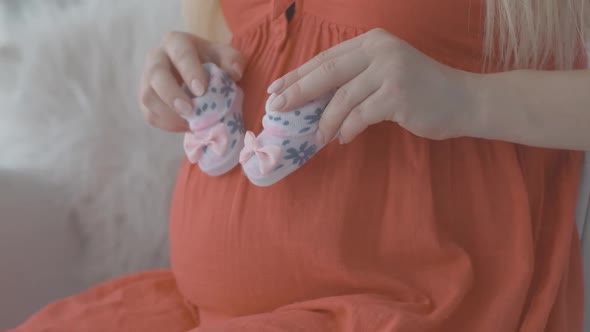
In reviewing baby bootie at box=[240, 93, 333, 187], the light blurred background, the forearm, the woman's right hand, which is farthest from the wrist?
the light blurred background

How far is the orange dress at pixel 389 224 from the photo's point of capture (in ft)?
1.98

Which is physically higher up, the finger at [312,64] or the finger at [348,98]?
the finger at [312,64]

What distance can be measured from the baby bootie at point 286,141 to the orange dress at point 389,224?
1.5 inches

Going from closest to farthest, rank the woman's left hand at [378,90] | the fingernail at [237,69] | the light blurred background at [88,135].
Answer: the woman's left hand at [378,90]
the fingernail at [237,69]
the light blurred background at [88,135]

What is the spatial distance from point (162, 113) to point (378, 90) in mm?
219

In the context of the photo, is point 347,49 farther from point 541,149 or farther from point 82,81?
point 82,81

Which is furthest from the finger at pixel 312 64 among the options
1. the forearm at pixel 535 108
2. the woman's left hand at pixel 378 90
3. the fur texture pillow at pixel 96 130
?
the fur texture pillow at pixel 96 130

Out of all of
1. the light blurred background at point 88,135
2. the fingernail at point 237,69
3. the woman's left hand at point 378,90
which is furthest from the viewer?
the light blurred background at point 88,135

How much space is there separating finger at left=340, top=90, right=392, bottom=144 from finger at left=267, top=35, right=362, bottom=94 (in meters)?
0.05

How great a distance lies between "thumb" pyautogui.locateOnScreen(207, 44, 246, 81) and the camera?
2.17 ft

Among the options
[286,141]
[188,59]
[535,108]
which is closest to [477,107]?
[535,108]

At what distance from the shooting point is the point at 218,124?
62 centimetres

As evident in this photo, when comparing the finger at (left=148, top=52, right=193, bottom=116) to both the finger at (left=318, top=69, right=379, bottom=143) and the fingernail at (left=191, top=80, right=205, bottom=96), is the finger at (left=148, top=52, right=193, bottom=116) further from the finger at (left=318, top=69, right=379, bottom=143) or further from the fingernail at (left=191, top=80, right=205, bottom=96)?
the finger at (left=318, top=69, right=379, bottom=143)

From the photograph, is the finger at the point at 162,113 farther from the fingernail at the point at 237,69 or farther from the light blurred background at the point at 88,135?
the light blurred background at the point at 88,135
